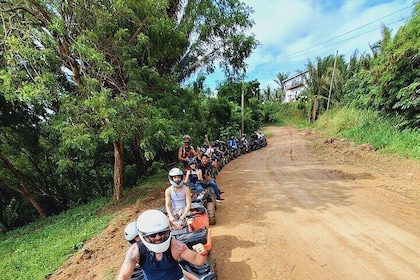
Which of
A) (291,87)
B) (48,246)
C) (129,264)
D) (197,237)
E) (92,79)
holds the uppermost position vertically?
(291,87)

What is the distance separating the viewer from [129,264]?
7.81ft

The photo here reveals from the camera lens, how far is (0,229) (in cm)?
1151

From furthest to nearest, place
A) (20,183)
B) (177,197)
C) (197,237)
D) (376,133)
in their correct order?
(376,133) < (20,183) < (177,197) < (197,237)

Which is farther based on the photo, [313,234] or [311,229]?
[311,229]

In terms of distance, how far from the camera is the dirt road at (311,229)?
4.11 m

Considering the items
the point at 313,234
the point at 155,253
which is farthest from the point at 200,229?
the point at 313,234

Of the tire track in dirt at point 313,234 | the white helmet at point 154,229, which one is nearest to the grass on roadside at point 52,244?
the tire track in dirt at point 313,234

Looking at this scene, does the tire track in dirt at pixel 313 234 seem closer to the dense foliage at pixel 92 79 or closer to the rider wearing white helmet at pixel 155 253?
the rider wearing white helmet at pixel 155 253

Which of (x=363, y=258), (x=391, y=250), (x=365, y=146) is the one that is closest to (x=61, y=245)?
(x=363, y=258)

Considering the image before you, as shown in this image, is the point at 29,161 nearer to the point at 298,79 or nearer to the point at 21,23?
the point at 21,23

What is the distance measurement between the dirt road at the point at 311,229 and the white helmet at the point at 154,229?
2089 mm

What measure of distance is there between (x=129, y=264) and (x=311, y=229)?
4103 millimetres

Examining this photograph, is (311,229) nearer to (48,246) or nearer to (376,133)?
(48,246)

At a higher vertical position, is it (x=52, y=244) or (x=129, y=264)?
(x=129, y=264)
